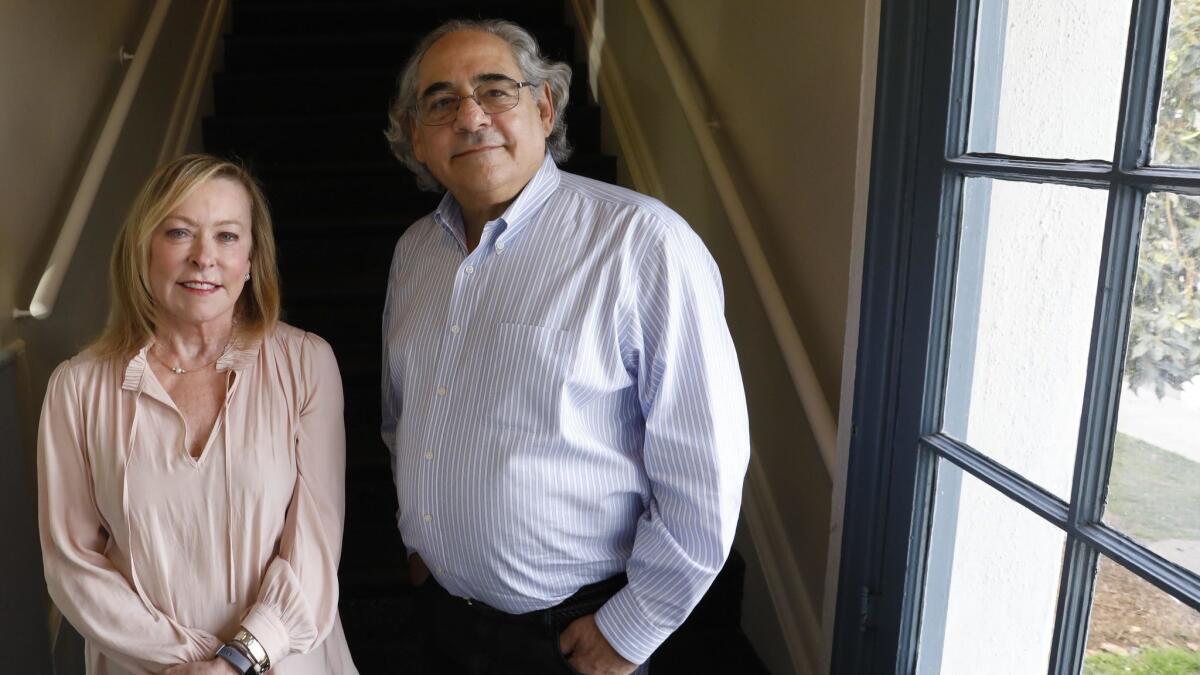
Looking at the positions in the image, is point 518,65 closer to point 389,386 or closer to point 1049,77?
point 389,386

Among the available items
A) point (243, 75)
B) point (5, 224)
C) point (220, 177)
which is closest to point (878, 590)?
point (220, 177)

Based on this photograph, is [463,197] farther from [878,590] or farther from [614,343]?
[878,590]

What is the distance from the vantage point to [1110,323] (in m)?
1.03

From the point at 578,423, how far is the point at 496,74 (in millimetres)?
530

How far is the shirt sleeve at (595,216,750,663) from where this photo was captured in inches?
50.6

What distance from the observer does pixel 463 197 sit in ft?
4.65

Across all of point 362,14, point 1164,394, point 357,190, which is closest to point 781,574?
point 1164,394

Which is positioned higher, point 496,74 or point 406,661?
point 496,74

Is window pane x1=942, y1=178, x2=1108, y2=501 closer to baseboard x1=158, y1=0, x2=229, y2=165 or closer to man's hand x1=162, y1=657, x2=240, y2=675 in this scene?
man's hand x1=162, y1=657, x2=240, y2=675

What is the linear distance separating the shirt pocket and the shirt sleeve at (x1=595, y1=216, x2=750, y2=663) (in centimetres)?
10

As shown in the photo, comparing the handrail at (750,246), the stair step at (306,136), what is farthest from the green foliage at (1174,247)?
the stair step at (306,136)

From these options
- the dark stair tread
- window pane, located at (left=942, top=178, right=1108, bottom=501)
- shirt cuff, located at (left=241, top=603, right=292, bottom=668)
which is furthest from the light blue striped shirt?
the dark stair tread

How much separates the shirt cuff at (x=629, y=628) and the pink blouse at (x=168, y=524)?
432 mm

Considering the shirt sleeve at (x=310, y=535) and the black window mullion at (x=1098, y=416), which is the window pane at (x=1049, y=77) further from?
the shirt sleeve at (x=310, y=535)
